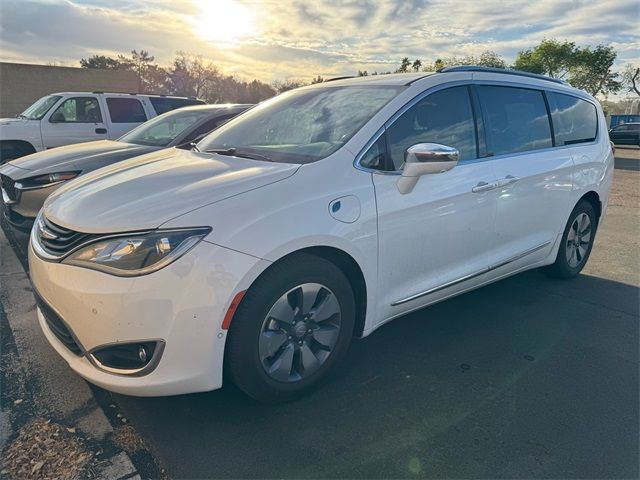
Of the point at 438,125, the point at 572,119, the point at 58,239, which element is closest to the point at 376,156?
the point at 438,125

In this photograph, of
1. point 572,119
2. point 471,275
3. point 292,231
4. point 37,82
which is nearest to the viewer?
point 292,231

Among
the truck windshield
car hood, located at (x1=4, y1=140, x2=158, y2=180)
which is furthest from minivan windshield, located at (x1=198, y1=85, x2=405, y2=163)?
the truck windshield

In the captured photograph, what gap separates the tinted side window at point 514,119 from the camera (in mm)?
3449

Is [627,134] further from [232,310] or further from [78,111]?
[232,310]

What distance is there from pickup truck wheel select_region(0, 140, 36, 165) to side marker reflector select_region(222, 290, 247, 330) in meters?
8.36

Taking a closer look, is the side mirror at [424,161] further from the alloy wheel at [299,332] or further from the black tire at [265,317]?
the alloy wheel at [299,332]

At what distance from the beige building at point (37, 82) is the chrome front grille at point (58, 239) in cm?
2862

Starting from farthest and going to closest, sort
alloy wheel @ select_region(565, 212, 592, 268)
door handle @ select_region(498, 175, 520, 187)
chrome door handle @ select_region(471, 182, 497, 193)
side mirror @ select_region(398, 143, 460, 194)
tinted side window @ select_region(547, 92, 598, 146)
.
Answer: alloy wheel @ select_region(565, 212, 592, 268) < tinted side window @ select_region(547, 92, 598, 146) < door handle @ select_region(498, 175, 520, 187) < chrome door handle @ select_region(471, 182, 497, 193) < side mirror @ select_region(398, 143, 460, 194)

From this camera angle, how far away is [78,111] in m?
8.98

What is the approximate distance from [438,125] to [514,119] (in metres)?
0.91

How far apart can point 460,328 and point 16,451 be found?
110 inches

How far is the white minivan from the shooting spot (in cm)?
214

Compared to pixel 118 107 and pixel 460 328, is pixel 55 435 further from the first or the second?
pixel 118 107

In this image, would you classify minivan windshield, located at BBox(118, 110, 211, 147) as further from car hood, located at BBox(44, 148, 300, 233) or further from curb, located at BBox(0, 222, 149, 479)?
car hood, located at BBox(44, 148, 300, 233)
